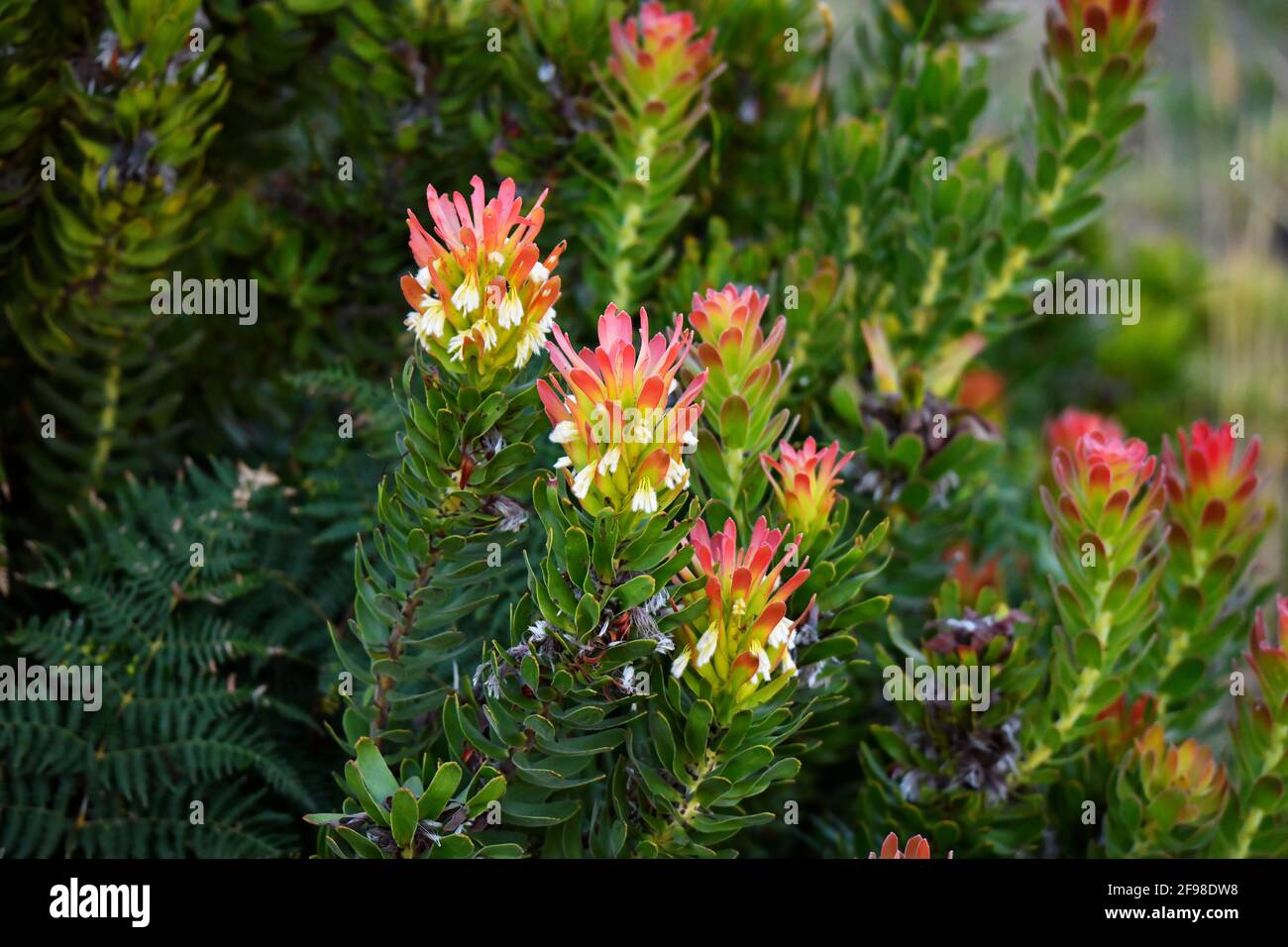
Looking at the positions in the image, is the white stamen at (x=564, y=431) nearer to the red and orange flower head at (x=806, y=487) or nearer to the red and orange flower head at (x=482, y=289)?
the red and orange flower head at (x=482, y=289)

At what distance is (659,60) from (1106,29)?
2.02 feet

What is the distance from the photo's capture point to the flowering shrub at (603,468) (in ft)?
3.55

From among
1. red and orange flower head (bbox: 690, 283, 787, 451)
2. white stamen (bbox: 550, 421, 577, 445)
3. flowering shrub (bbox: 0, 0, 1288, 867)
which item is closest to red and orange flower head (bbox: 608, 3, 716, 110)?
flowering shrub (bbox: 0, 0, 1288, 867)

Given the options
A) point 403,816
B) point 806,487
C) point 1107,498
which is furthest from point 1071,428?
point 403,816

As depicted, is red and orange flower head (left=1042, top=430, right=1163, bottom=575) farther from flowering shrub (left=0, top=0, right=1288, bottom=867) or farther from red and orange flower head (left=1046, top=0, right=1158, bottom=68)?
red and orange flower head (left=1046, top=0, right=1158, bottom=68)

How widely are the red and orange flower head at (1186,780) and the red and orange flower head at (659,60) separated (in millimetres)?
977

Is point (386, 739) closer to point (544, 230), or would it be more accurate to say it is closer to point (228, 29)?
point (544, 230)

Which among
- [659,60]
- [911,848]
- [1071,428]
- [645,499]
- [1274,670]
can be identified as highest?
[659,60]

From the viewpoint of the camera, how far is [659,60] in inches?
57.7

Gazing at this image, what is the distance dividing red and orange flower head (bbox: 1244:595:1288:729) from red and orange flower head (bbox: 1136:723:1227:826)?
0.09 metres

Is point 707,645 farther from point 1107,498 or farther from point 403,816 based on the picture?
point 1107,498

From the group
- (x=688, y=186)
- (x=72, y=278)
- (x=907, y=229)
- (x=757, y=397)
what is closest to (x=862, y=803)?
(x=757, y=397)

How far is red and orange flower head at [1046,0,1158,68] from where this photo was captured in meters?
1.57

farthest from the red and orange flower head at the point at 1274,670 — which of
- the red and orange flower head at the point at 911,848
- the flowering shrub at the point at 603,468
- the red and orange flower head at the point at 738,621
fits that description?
the red and orange flower head at the point at 738,621
